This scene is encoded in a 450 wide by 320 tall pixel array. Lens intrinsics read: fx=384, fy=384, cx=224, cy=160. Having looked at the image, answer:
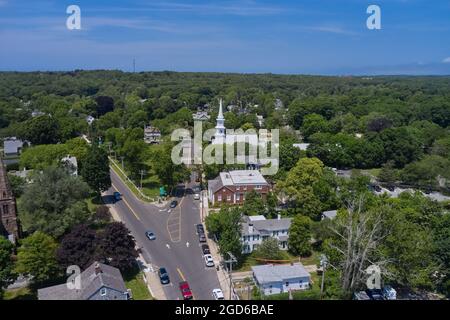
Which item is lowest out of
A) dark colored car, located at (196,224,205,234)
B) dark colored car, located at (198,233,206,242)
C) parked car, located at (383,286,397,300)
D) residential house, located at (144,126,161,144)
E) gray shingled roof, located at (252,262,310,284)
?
parked car, located at (383,286,397,300)

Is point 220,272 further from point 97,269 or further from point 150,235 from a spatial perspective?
point 97,269

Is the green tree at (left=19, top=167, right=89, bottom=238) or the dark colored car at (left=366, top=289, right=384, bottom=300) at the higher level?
the green tree at (left=19, top=167, right=89, bottom=238)

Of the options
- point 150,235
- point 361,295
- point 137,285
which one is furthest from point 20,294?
point 361,295

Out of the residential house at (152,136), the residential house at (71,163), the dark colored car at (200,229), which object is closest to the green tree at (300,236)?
Result: the dark colored car at (200,229)

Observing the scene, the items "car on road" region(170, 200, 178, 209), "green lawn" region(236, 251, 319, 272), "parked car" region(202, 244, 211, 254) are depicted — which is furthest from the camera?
"car on road" region(170, 200, 178, 209)

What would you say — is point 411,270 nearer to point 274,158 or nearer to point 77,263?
point 77,263

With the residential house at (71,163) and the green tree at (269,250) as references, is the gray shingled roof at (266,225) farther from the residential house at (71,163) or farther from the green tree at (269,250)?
the residential house at (71,163)

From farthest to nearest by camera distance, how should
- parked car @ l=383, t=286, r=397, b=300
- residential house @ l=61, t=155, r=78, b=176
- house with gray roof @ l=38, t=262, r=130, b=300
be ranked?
residential house @ l=61, t=155, r=78, b=176, parked car @ l=383, t=286, r=397, b=300, house with gray roof @ l=38, t=262, r=130, b=300

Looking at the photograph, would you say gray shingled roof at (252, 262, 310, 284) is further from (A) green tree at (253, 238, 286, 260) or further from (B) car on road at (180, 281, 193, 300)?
(B) car on road at (180, 281, 193, 300)

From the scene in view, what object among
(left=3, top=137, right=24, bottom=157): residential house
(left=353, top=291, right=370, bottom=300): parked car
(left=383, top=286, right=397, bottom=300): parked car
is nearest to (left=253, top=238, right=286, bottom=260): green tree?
(left=353, top=291, right=370, bottom=300): parked car
